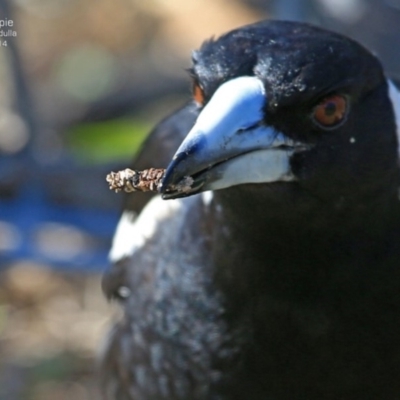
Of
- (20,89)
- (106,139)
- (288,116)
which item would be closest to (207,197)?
(288,116)

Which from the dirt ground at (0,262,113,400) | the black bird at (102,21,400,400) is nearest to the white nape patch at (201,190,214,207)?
the black bird at (102,21,400,400)

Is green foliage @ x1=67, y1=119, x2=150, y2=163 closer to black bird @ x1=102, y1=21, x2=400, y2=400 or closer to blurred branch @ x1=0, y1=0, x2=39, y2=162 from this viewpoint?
blurred branch @ x1=0, y1=0, x2=39, y2=162

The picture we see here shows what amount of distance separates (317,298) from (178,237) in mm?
377

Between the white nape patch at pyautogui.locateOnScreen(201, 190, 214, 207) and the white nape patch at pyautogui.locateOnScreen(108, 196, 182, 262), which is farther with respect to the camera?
the white nape patch at pyautogui.locateOnScreen(108, 196, 182, 262)

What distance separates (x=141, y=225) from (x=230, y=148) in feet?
2.88

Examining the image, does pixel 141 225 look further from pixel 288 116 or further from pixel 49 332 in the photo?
pixel 49 332

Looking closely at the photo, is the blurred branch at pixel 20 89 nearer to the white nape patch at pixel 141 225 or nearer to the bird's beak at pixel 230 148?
the white nape patch at pixel 141 225

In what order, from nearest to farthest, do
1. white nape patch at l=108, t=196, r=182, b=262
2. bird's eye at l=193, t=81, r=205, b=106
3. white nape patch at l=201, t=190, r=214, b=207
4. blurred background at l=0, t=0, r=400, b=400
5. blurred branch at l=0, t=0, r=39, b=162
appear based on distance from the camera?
bird's eye at l=193, t=81, r=205, b=106 → white nape patch at l=201, t=190, r=214, b=207 → white nape patch at l=108, t=196, r=182, b=262 → blurred background at l=0, t=0, r=400, b=400 → blurred branch at l=0, t=0, r=39, b=162

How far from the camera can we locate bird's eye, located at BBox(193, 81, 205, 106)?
1.89 m

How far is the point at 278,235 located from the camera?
1.92 meters

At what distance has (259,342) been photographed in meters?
2.09

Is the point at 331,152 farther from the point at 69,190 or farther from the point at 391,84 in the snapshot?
the point at 69,190

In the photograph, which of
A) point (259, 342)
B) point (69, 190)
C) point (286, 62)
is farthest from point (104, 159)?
point (286, 62)

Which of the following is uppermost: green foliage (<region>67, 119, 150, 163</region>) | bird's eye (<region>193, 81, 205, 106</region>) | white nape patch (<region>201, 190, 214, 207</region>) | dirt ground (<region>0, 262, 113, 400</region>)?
green foliage (<region>67, 119, 150, 163</region>)
